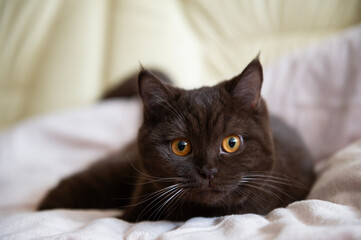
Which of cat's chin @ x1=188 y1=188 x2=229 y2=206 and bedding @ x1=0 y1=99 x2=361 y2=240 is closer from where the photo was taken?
bedding @ x1=0 y1=99 x2=361 y2=240

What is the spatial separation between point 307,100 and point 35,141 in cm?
196

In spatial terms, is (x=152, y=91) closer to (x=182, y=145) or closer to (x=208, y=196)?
(x=182, y=145)

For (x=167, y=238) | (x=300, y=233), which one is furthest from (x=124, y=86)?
(x=300, y=233)

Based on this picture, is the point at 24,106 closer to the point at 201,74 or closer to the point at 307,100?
the point at 201,74

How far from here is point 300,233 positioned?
72cm

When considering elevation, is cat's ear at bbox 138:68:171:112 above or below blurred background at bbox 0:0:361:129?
below

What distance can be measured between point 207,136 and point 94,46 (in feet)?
8.15

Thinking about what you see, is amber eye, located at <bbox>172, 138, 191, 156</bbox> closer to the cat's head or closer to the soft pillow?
the cat's head

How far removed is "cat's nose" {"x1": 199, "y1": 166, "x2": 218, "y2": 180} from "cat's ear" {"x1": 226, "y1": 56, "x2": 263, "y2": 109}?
31cm

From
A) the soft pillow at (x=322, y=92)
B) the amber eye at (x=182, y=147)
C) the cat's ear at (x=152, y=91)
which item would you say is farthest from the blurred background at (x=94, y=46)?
the amber eye at (x=182, y=147)

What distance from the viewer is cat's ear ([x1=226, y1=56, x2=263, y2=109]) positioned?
3.48 ft

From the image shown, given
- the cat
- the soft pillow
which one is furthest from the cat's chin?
the soft pillow

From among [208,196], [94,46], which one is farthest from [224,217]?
[94,46]

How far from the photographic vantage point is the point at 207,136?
A: 104 cm
